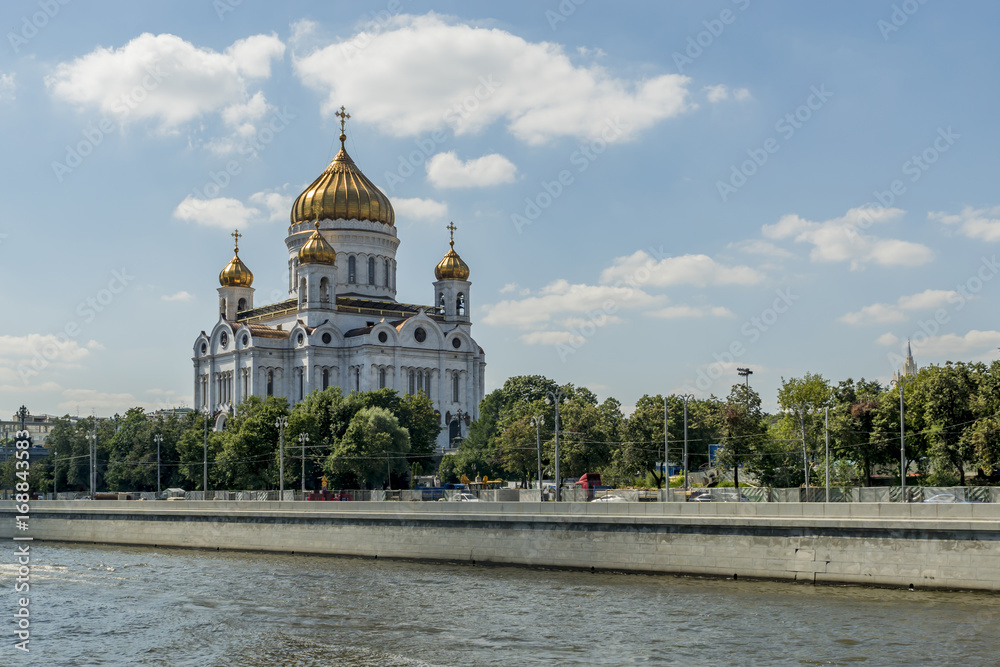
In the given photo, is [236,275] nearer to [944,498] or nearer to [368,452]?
[368,452]

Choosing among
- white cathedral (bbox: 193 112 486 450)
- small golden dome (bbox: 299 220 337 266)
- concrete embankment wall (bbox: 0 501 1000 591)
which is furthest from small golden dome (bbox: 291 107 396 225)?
concrete embankment wall (bbox: 0 501 1000 591)

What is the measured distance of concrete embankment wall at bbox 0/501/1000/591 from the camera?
31.4 metres

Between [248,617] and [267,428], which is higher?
[267,428]

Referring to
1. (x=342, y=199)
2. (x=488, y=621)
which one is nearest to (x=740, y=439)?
(x=488, y=621)

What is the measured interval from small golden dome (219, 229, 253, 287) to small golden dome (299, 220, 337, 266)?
512 inches

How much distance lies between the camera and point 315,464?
70438 millimetres

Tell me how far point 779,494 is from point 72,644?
2265 centimetres

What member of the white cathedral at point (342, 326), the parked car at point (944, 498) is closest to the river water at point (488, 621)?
the parked car at point (944, 498)

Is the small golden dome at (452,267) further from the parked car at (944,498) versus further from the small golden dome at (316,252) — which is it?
the parked car at (944,498)

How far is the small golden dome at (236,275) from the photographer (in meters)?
105

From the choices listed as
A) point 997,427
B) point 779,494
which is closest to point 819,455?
point 997,427

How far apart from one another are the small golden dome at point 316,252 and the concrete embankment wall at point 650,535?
42799 millimetres

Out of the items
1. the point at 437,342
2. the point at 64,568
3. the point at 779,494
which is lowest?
the point at 64,568

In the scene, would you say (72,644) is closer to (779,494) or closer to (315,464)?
(779,494)
